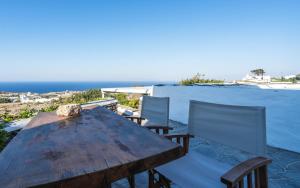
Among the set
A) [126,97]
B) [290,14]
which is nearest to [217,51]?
[290,14]

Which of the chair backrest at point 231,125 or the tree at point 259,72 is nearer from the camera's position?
the chair backrest at point 231,125

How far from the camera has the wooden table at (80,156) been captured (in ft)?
2.89

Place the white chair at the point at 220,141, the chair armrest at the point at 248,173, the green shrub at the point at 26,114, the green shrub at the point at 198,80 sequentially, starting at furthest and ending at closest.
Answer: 1. the green shrub at the point at 198,80
2. the green shrub at the point at 26,114
3. the white chair at the point at 220,141
4. the chair armrest at the point at 248,173

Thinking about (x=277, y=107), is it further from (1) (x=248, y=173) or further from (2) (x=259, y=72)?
(2) (x=259, y=72)

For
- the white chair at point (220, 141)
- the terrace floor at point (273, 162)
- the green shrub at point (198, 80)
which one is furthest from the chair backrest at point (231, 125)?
the green shrub at point (198, 80)

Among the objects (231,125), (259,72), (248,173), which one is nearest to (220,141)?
(231,125)

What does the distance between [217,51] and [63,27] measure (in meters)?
9.30

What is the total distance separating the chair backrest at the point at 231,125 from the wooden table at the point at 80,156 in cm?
66

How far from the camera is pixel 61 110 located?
2.31 m

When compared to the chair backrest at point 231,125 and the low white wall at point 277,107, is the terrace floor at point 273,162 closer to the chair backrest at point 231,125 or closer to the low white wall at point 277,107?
the low white wall at point 277,107

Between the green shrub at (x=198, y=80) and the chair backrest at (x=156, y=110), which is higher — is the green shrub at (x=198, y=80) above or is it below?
above

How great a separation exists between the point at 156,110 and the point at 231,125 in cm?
104

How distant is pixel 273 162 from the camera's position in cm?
296

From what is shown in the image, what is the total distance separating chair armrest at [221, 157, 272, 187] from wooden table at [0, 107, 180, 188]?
298mm
